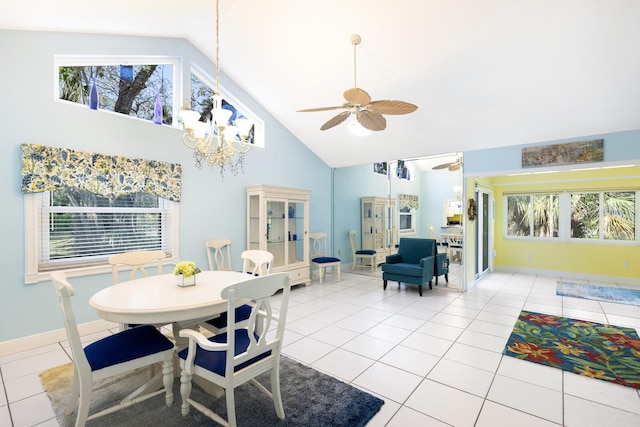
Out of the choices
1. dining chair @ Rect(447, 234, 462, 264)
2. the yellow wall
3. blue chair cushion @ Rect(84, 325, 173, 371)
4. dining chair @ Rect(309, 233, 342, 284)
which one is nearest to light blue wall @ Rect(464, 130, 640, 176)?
dining chair @ Rect(447, 234, 462, 264)

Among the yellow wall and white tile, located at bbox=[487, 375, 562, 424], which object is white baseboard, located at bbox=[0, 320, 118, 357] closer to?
white tile, located at bbox=[487, 375, 562, 424]

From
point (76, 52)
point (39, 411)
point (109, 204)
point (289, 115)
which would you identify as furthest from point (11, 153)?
point (289, 115)

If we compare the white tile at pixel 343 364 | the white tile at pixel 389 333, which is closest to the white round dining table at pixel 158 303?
the white tile at pixel 343 364

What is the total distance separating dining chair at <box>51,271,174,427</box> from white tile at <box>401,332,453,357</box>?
84.6 inches

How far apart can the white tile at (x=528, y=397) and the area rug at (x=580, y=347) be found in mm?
511

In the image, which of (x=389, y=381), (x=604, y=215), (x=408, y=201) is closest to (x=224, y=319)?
(x=389, y=381)

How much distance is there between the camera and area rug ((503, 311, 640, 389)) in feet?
8.20

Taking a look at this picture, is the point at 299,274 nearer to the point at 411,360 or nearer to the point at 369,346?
the point at 369,346

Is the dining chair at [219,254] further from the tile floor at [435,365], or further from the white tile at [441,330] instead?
the white tile at [441,330]

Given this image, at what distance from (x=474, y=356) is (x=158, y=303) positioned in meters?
2.67

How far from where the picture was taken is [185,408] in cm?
191

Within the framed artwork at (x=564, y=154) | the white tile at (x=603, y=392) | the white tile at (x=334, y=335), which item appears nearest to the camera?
the white tile at (x=603, y=392)

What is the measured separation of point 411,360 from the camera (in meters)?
2.66

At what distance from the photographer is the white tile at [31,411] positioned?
1886 mm
